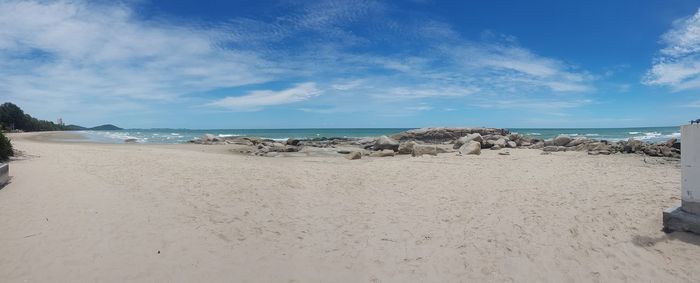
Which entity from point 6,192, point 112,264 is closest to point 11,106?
point 6,192

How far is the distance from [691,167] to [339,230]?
568 cm

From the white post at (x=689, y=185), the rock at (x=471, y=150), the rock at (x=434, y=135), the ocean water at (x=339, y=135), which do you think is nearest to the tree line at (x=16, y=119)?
the ocean water at (x=339, y=135)

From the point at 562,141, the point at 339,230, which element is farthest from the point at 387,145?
the point at 339,230

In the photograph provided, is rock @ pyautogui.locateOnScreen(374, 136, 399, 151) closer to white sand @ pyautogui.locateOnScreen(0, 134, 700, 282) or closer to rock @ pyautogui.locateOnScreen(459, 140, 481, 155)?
rock @ pyautogui.locateOnScreen(459, 140, 481, 155)

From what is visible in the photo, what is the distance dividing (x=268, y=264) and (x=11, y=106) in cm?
9159

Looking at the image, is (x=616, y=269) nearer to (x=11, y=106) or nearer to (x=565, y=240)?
(x=565, y=240)

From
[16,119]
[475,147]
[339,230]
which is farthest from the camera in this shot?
[16,119]

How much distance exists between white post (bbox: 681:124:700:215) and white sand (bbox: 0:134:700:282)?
0.51 meters

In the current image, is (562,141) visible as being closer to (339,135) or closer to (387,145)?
(387,145)

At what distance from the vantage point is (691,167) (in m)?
6.11

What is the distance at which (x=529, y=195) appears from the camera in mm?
9992

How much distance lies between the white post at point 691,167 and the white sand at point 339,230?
512 mm

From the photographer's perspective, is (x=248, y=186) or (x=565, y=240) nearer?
(x=565, y=240)

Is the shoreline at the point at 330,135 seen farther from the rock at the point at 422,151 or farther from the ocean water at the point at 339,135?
the rock at the point at 422,151
